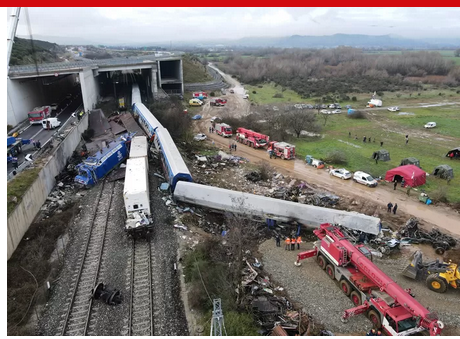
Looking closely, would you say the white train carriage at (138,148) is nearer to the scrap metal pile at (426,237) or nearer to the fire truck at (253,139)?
the fire truck at (253,139)

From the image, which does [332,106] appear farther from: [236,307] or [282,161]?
[236,307]

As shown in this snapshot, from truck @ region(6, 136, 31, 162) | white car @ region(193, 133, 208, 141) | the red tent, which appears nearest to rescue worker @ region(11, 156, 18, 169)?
truck @ region(6, 136, 31, 162)

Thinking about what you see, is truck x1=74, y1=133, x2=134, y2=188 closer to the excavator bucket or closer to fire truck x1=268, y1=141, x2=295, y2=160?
fire truck x1=268, y1=141, x2=295, y2=160

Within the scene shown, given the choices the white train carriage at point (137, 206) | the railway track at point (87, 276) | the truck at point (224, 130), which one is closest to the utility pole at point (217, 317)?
the railway track at point (87, 276)

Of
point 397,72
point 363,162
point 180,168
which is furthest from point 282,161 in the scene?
point 397,72

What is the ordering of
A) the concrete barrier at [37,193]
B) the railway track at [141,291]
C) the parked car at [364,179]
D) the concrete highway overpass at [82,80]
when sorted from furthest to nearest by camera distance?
1. the concrete highway overpass at [82,80]
2. the parked car at [364,179]
3. the concrete barrier at [37,193]
4. the railway track at [141,291]

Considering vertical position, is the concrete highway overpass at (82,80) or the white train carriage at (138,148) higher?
the concrete highway overpass at (82,80)

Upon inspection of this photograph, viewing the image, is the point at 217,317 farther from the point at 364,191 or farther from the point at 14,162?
the point at 14,162
